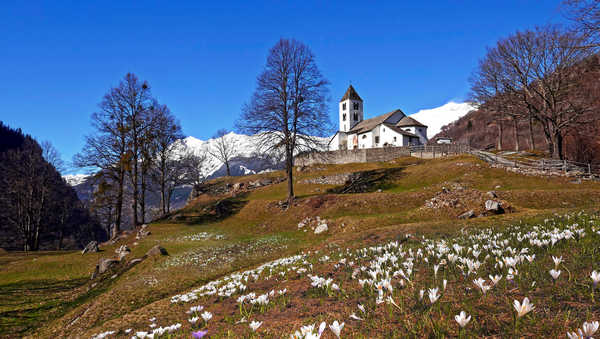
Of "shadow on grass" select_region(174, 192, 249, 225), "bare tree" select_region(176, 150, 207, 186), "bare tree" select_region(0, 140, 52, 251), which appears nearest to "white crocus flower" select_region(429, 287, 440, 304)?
"shadow on grass" select_region(174, 192, 249, 225)

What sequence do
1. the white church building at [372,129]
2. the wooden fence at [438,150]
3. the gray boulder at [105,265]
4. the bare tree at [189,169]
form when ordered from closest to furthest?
the gray boulder at [105,265] → the bare tree at [189,169] → the wooden fence at [438,150] → the white church building at [372,129]

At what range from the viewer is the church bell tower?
86062 millimetres

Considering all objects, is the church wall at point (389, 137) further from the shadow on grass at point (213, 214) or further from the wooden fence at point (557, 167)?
the shadow on grass at point (213, 214)

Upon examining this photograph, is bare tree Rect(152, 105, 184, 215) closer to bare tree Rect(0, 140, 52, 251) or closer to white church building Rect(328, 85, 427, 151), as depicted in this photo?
bare tree Rect(0, 140, 52, 251)

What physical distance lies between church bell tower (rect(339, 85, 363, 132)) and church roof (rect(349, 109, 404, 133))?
1953mm

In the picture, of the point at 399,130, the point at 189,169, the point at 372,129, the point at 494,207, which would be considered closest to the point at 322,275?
the point at 494,207

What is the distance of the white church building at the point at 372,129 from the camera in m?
69.1

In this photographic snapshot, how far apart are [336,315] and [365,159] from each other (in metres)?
56.7

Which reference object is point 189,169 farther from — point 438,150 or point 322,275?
point 438,150

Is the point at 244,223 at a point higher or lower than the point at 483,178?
lower

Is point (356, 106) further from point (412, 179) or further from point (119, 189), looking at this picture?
point (119, 189)

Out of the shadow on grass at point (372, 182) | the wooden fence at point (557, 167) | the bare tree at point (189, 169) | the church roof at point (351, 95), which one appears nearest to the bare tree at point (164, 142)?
the bare tree at point (189, 169)

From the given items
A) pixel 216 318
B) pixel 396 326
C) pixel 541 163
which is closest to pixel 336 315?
pixel 396 326

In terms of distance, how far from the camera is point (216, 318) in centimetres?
460
